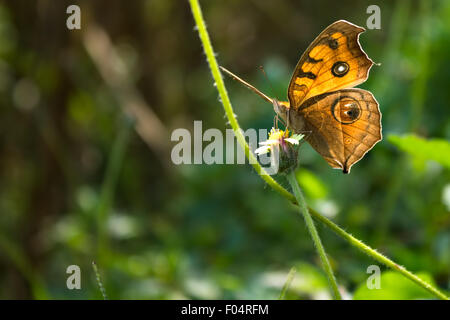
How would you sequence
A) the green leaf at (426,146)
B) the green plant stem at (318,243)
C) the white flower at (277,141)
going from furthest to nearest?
the green leaf at (426,146)
the white flower at (277,141)
the green plant stem at (318,243)

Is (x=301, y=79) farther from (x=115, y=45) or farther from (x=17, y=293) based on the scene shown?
(x=115, y=45)

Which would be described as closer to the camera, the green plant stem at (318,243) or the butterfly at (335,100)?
the green plant stem at (318,243)

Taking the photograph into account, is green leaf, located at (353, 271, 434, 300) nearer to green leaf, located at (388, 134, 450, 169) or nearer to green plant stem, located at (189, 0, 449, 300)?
green plant stem, located at (189, 0, 449, 300)

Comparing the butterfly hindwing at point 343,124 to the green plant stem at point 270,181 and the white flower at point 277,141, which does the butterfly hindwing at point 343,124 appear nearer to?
the white flower at point 277,141

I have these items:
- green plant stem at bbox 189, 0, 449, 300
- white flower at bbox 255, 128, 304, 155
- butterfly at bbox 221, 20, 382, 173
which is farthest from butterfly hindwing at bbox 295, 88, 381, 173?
green plant stem at bbox 189, 0, 449, 300

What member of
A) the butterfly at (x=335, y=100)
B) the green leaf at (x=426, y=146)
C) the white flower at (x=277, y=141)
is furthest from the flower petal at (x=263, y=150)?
the green leaf at (x=426, y=146)

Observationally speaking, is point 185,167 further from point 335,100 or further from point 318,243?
point 318,243
